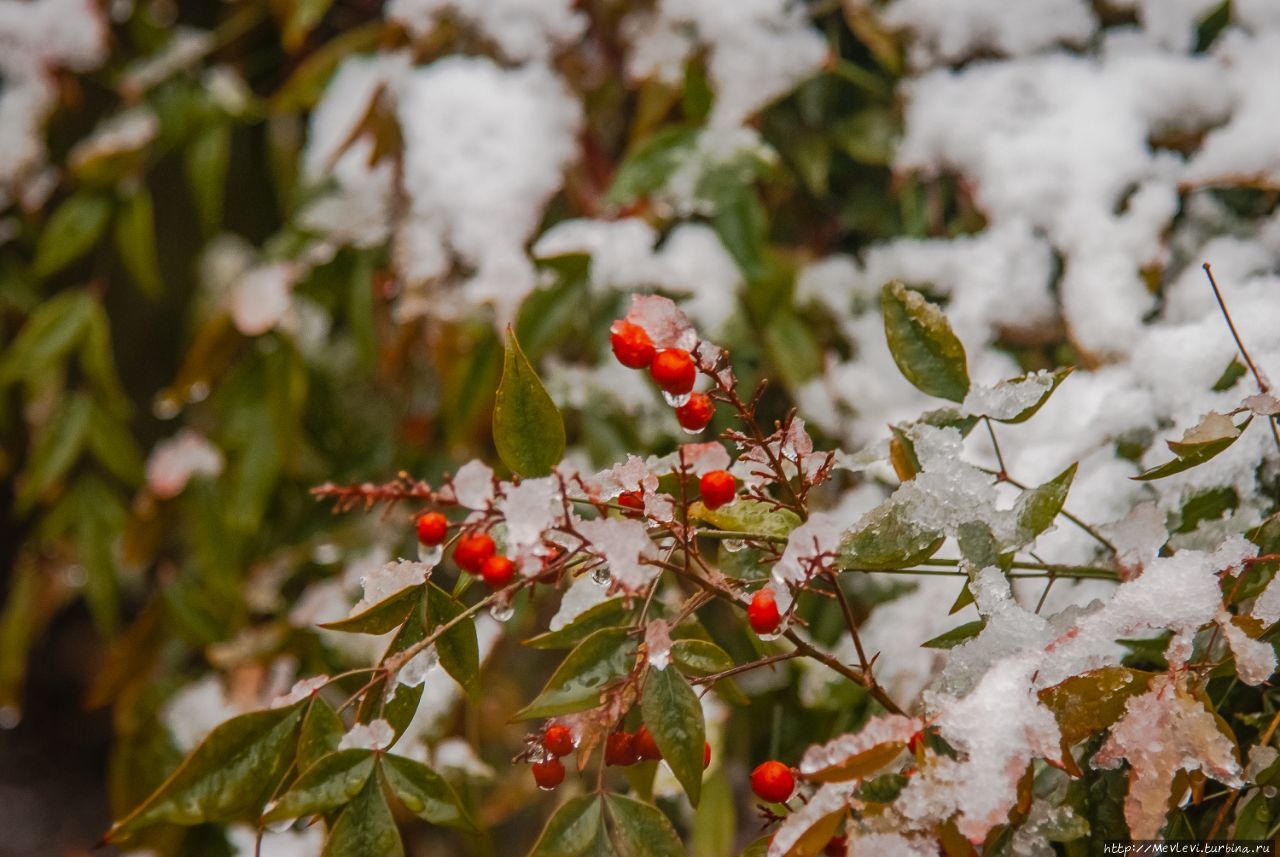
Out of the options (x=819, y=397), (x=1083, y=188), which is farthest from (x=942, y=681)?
(x=1083, y=188)

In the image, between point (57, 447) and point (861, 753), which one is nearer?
point (861, 753)

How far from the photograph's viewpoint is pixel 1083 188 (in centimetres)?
76

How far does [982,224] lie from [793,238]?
0.18 m

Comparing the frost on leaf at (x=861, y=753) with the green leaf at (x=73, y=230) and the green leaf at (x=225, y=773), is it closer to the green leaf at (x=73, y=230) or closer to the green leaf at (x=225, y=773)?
the green leaf at (x=225, y=773)

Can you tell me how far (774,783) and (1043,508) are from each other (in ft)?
0.60

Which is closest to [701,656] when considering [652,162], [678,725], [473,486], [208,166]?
[678,725]

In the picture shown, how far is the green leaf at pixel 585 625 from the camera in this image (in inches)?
19.6

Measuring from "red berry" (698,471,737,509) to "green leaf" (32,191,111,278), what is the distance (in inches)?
34.0

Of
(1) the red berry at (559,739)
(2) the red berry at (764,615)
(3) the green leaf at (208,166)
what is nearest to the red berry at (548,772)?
(1) the red berry at (559,739)

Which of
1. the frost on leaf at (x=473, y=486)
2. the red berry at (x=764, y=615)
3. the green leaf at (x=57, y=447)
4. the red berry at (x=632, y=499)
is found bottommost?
the green leaf at (x=57, y=447)

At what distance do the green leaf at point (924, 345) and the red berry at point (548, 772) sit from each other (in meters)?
0.26

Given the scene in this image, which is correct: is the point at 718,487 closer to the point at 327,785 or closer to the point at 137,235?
the point at 327,785

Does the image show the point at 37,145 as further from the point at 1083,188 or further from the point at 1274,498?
the point at 1274,498

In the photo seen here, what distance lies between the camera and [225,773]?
442 millimetres
